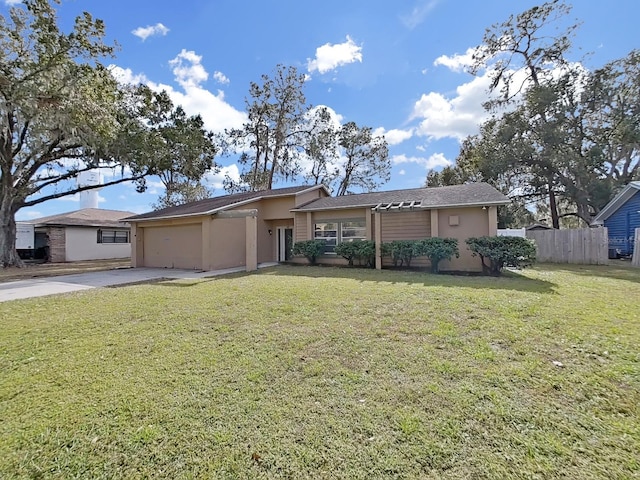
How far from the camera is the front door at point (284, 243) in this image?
55.9 feet

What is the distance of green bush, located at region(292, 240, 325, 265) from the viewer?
14.2m

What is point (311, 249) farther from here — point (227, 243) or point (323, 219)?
point (227, 243)

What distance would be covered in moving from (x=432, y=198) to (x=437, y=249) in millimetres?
2849

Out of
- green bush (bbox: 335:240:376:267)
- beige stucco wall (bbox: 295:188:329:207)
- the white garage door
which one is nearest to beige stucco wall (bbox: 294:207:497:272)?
green bush (bbox: 335:240:376:267)

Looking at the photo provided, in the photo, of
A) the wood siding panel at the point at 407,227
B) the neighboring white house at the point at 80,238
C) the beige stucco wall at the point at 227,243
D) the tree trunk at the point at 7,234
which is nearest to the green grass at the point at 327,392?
the wood siding panel at the point at 407,227

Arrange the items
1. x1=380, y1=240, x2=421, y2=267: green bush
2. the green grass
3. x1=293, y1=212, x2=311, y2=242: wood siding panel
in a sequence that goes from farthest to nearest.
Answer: x1=293, y1=212, x2=311, y2=242: wood siding panel
x1=380, y1=240, x2=421, y2=267: green bush
the green grass

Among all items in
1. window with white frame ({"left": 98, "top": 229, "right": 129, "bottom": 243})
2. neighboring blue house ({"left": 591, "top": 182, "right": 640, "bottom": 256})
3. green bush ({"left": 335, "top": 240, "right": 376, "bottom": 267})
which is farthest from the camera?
window with white frame ({"left": 98, "top": 229, "right": 129, "bottom": 243})

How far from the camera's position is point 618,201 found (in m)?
17.3

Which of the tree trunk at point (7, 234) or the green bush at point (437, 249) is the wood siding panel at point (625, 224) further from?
the tree trunk at point (7, 234)

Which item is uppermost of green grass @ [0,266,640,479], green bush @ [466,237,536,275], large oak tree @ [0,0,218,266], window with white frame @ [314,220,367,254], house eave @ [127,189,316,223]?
large oak tree @ [0,0,218,266]

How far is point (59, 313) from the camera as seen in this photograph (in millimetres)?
6211

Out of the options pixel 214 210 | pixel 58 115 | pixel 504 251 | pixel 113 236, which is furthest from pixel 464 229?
pixel 113 236

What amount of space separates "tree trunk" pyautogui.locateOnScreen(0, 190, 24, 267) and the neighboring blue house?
106 feet

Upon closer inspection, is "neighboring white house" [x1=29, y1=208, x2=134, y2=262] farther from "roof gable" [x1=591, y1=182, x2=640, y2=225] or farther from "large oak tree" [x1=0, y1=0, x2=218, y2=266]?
"roof gable" [x1=591, y1=182, x2=640, y2=225]
